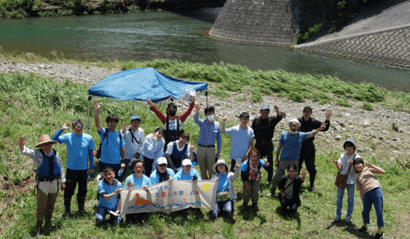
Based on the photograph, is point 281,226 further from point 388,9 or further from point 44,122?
point 388,9

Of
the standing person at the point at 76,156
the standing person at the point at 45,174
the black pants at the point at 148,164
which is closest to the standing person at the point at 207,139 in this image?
the black pants at the point at 148,164

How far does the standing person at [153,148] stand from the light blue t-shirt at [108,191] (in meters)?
1.37

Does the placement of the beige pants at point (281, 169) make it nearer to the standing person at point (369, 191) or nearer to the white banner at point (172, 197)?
the standing person at point (369, 191)

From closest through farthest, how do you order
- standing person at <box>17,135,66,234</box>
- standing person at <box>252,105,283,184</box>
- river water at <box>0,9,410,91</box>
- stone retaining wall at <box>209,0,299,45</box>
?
standing person at <box>17,135,66,234</box>
standing person at <box>252,105,283,184</box>
river water at <box>0,9,410,91</box>
stone retaining wall at <box>209,0,299,45</box>

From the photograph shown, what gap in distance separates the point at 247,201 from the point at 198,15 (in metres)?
62.4

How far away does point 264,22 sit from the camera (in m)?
43.1

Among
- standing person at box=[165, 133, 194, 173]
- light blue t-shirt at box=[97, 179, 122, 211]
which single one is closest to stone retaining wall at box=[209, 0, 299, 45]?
standing person at box=[165, 133, 194, 173]

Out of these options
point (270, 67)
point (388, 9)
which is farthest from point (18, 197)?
point (388, 9)

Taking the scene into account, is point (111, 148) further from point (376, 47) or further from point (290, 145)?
point (376, 47)

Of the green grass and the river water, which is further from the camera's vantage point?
the river water

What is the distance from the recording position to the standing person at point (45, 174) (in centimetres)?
717

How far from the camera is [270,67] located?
104 ft

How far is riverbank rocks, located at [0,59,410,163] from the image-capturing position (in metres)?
13.3

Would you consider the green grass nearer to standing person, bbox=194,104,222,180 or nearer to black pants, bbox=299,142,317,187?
black pants, bbox=299,142,317,187
